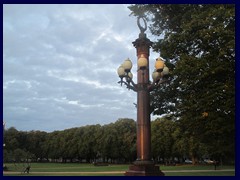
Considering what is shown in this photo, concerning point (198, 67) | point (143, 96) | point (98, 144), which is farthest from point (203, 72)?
point (98, 144)

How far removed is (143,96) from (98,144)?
66.6 meters

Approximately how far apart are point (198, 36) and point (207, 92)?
3086 mm

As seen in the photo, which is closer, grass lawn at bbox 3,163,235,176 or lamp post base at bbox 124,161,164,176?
lamp post base at bbox 124,161,164,176

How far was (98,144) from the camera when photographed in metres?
77.4

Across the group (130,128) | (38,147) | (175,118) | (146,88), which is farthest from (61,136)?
(146,88)

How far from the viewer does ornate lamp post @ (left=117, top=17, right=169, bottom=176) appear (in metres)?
11.5

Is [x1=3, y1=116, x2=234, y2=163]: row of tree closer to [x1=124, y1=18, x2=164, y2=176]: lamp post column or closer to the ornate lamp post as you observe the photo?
the ornate lamp post

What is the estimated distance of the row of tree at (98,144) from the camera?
64562 millimetres

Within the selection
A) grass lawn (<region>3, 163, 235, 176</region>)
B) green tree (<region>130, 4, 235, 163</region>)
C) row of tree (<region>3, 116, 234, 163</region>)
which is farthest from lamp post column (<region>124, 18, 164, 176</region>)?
row of tree (<region>3, 116, 234, 163</region>)

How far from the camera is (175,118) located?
73.7 ft

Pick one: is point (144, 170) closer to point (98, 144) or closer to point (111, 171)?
point (111, 171)

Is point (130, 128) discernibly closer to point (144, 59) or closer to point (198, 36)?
point (198, 36)

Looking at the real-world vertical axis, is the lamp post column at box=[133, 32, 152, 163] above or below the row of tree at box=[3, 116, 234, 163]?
above

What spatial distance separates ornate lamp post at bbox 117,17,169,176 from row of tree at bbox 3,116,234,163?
44248mm
